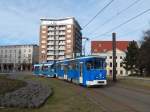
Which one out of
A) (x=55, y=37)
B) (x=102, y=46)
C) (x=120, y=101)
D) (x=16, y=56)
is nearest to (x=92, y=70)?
(x=120, y=101)

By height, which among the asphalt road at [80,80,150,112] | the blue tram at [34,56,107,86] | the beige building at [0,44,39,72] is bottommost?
the asphalt road at [80,80,150,112]

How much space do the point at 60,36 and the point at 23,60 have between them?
25694mm

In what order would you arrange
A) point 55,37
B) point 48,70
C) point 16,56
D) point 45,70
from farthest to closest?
point 16,56, point 55,37, point 45,70, point 48,70

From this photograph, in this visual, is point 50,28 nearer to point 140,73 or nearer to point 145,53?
→ point 140,73

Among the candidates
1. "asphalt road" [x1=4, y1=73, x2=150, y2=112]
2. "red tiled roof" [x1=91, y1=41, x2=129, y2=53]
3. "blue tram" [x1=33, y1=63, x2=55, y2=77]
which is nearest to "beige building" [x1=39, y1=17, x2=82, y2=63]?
"red tiled roof" [x1=91, y1=41, x2=129, y2=53]

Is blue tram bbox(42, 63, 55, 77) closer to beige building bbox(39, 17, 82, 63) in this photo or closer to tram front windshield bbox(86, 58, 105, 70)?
tram front windshield bbox(86, 58, 105, 70)

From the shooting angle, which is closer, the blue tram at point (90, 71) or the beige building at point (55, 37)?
the blue tram at point (90, 71)

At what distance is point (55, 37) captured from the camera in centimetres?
17075

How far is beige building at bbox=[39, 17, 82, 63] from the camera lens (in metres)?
168

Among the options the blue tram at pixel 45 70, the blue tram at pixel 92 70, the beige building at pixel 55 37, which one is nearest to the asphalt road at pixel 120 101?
the blue tram at pixel 92 70

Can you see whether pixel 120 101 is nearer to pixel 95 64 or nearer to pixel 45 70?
pixel 95 64

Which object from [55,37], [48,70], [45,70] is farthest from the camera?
[55,37]

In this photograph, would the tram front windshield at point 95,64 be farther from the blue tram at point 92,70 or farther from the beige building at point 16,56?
the beige building at point 16,56

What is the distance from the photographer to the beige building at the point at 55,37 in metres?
168
